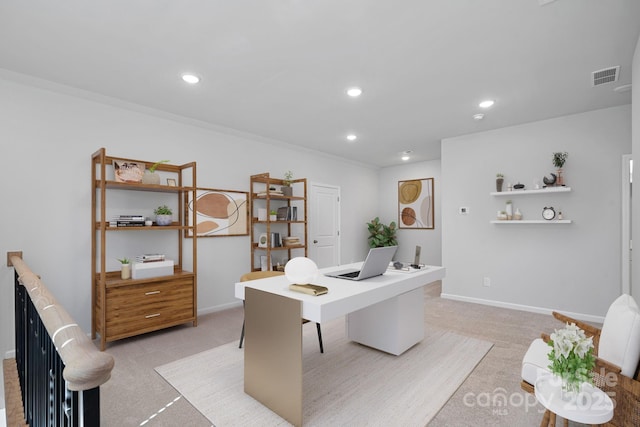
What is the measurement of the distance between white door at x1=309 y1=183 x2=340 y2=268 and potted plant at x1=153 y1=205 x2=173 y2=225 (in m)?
2.63

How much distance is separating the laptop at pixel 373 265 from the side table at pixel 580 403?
3.86 ft

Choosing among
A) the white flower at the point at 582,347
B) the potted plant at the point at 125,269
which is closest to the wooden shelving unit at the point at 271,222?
the potted plant at the point at 125,269

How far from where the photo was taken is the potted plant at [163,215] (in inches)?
137

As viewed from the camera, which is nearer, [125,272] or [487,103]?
[125,272]

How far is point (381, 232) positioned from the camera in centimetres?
695

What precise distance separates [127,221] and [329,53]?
102 inches

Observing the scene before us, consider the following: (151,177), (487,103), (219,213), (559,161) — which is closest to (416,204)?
(559,161)

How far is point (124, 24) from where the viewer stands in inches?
82.5

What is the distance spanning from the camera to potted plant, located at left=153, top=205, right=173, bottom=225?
3.48 meters

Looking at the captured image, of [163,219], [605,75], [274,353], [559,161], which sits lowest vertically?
[274,353]

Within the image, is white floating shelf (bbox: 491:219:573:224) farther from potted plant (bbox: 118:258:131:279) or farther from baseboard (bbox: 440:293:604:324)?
potted plant (bbox: 118:258:131:279)

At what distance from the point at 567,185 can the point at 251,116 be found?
4099 mm

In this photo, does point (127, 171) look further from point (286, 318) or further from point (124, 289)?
A: point (286, 318)

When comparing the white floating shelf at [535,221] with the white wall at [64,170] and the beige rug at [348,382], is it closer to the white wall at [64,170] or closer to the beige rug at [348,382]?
the beige rug at [348,382]
